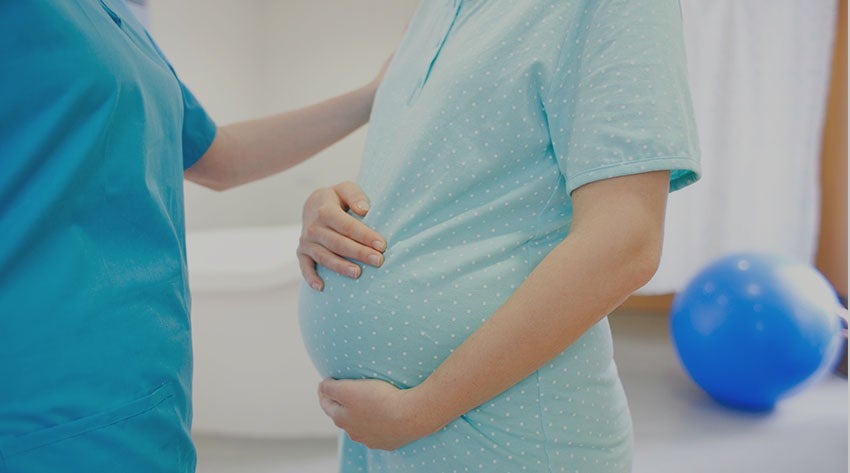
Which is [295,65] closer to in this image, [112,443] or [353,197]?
[353,197]

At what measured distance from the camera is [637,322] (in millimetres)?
3270

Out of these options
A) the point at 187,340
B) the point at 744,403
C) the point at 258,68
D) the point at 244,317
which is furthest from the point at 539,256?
the point at 258,68

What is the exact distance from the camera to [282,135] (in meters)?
1.03

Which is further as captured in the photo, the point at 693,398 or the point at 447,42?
the point at 693,398

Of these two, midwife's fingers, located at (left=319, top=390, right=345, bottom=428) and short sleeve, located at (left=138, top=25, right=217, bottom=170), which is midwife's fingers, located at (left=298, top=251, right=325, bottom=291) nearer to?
midwife's fingers, located at (left=319, top=390, right=345, bottom=428)

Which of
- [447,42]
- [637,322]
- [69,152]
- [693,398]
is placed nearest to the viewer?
[69,152]

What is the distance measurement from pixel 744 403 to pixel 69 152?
87.4 inches

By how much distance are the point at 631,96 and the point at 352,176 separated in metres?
3.00

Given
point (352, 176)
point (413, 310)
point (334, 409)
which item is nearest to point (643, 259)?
point (413, 310)

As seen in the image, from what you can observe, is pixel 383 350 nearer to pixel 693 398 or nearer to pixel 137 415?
pixel 137 415

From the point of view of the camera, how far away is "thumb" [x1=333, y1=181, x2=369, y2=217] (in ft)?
2.22

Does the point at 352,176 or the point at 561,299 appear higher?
the point at 561,299

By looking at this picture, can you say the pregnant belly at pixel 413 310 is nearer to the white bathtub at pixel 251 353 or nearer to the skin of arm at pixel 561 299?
the skin of arm at pixel 561 299

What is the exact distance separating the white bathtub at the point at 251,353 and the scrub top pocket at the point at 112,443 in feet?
3.83
